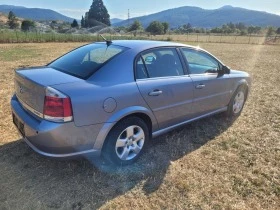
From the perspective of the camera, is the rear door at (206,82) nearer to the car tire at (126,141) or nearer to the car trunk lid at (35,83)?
the car tire at (126,141)

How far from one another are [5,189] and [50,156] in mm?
667

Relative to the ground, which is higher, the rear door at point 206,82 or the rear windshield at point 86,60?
the rear windshield at point 86,60

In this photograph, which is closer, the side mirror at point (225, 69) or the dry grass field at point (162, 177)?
the dry grass field at point (162, 177)

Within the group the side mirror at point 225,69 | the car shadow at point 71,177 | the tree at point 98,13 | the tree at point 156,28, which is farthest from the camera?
the tree at point 98,13

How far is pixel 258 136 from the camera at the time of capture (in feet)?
15.2

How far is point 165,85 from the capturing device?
3561mm

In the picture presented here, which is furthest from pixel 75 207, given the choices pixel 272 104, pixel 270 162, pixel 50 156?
pixel 272 104

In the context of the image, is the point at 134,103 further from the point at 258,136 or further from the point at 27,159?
the point at 258,136

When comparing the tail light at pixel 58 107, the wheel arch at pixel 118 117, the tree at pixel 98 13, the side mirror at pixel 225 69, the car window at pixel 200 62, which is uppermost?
the tree at pixel 98 13

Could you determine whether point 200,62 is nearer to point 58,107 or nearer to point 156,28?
point 58,107

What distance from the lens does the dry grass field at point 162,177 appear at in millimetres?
2854

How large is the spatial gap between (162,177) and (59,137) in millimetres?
1359

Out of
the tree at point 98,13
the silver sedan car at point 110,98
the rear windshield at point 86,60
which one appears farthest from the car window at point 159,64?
the tree at point 98,13

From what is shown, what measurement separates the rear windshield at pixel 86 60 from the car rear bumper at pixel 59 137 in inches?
25.4
